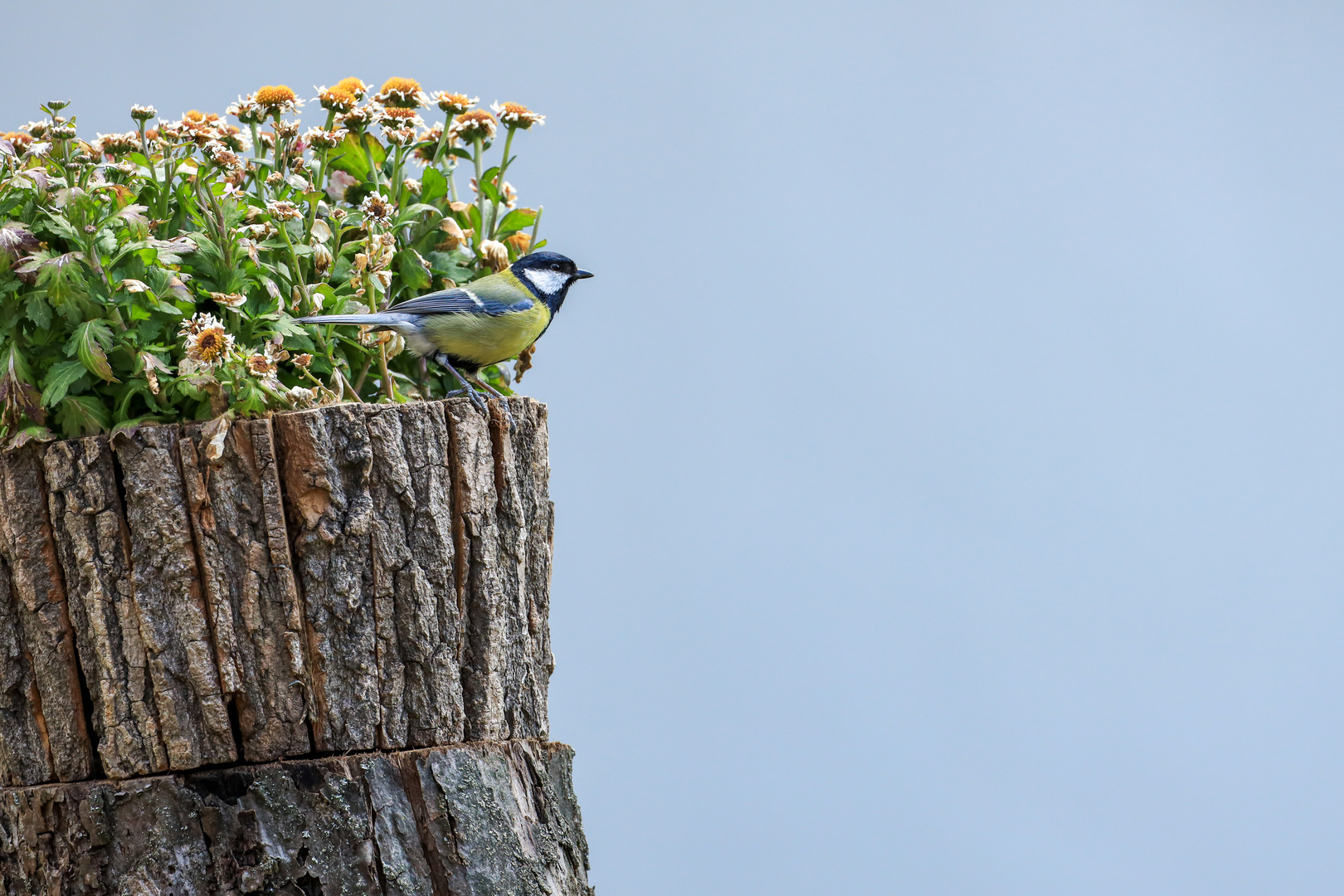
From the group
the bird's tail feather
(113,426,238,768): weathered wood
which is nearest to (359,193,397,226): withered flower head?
the bird's tail feather

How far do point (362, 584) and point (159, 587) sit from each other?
0.47 m

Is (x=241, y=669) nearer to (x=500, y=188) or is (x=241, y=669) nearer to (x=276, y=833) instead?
(x=276, y=833)

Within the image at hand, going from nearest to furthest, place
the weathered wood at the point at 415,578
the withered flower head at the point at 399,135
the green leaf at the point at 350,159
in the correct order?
the weathered wood at the point at 415,578
the withered flower head at the point at 399,135
the green leaf at the point at 350,159

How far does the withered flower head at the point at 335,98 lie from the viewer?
3482 mm

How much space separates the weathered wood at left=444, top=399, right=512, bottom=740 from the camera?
2.96 meters

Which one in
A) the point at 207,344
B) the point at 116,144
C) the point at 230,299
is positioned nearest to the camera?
the point at 207,344

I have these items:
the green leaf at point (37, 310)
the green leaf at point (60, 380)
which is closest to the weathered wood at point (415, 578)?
the green leaf at point (60, 380)

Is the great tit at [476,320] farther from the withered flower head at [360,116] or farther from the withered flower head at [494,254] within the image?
the withered flower head at [360,116]

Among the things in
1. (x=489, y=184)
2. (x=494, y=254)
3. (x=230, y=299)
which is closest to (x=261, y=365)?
(x=230, y=299)

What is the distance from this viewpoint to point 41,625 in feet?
9.25

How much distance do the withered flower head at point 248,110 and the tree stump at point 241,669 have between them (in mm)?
1110

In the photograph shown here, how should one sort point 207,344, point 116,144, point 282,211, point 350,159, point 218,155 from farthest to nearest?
1. point 350,159
2. point 116,144
3. point 218,155
4. point 282,211
5. point 207,344

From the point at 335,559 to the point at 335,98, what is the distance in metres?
1.49

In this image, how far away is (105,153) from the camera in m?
3.43
